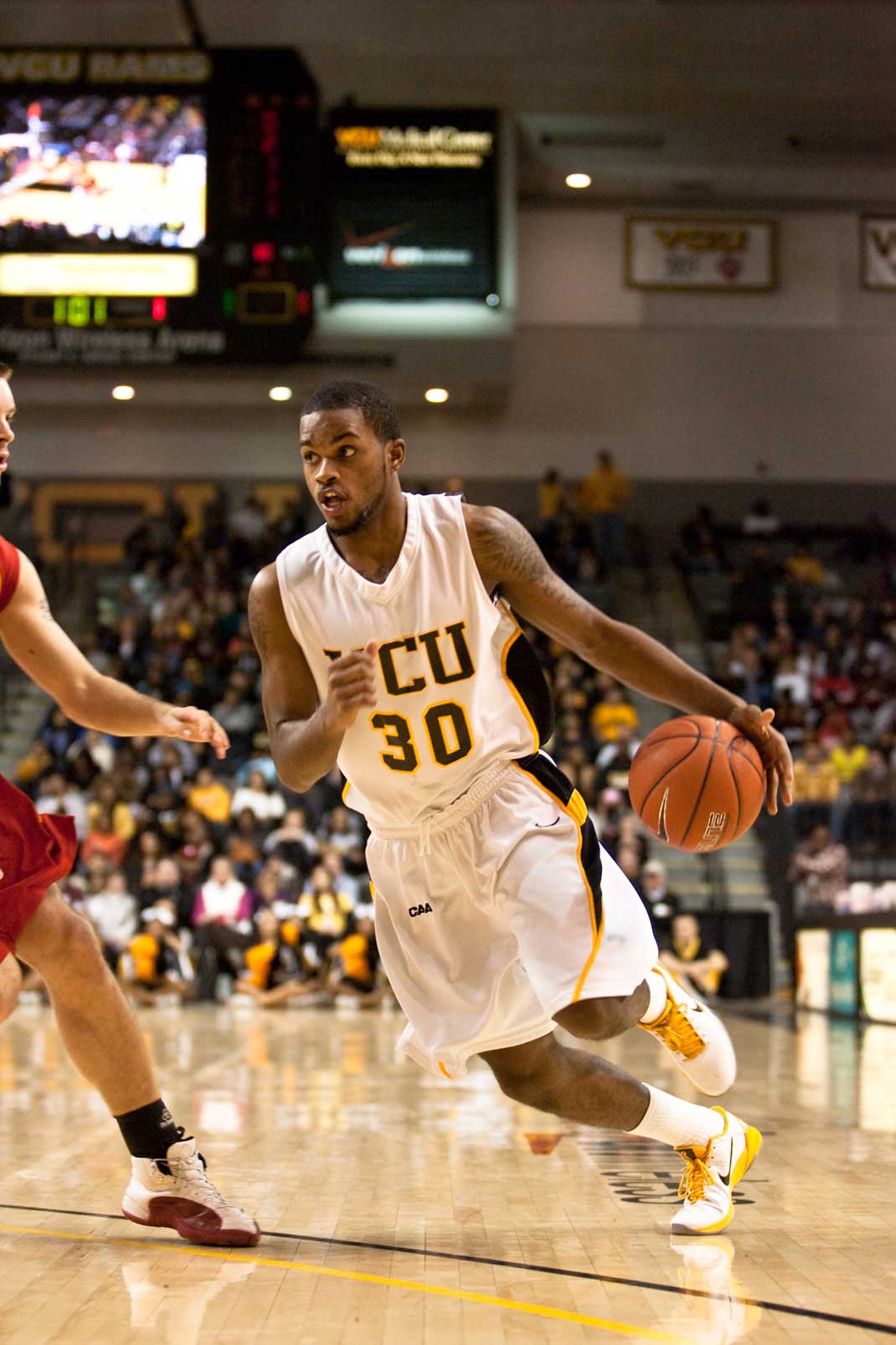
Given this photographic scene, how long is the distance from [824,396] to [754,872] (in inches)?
347

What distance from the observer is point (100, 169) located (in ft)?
42.9

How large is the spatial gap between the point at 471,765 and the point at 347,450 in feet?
2.76

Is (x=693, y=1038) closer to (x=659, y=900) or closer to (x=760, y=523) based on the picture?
(x=659, y=900)

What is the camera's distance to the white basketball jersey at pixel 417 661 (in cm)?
388

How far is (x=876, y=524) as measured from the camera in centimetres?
2059

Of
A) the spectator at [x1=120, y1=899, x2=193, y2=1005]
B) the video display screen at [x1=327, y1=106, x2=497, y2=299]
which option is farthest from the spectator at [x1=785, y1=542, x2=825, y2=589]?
the spectator at [x1=120, y1=899, x2=193, y2=1005]

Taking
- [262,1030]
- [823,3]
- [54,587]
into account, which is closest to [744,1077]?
[262,1030]

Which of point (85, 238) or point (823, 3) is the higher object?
point (823, 3)

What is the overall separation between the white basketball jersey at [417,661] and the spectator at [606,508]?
15680 millimetres

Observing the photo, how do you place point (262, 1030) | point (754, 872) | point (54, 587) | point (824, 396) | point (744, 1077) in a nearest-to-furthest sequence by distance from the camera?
1. point (744, 1077)
2. point (262, 1030)
3. point (754, 872)
4. point (54, 587)
5. point (824, 396)

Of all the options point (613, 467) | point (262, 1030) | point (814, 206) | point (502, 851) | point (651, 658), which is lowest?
point (262, 1030)

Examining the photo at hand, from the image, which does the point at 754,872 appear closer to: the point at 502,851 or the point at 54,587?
the point at 54,587

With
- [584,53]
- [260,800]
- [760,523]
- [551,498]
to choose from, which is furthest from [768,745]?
[760,523]

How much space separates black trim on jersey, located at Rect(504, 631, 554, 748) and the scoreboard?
1014 centimetres
